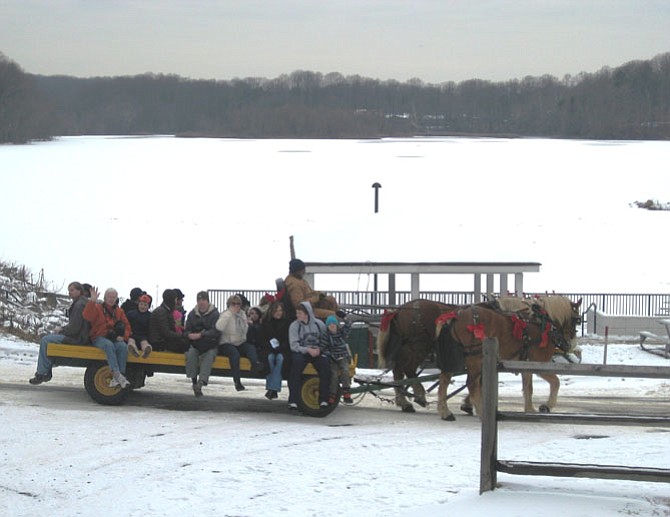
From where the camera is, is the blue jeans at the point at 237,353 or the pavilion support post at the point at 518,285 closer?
the blue jeans at the point at 237,353

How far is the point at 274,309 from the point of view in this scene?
1268 centimetres

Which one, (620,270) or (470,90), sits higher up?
(470,90)

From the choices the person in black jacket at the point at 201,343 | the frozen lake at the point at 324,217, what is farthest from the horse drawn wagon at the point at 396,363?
the frozen lake at the point at 324,217

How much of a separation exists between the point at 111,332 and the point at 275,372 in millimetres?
1927

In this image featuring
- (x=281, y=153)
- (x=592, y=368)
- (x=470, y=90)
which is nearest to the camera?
(x=592, y=368)

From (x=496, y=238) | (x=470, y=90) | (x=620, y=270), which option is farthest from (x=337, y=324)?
(x=470, y=90)

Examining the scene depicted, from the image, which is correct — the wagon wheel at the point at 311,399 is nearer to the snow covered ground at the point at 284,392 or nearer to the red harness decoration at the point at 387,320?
the snow covered ground at the point at 284,392

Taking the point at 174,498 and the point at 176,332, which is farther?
the point at 176,332

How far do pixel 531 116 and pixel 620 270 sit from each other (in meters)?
140

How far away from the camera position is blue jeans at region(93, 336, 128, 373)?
12.3 metres

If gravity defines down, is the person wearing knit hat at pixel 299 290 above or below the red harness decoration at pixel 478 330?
above

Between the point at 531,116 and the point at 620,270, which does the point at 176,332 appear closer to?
the point at 620,270

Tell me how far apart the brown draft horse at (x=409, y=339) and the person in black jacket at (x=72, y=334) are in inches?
136

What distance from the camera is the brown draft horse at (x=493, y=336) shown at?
40.3ft
